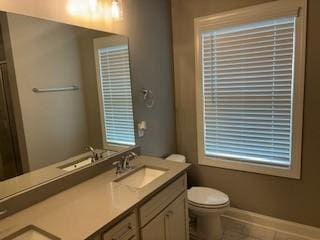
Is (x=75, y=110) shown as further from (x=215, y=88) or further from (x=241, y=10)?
(x=241, y=10)

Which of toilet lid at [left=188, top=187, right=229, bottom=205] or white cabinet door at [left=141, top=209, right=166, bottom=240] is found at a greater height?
white cabinet door at [left=141, top=209, right=166, bottom=240]

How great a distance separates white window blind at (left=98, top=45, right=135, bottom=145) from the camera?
1970 mm

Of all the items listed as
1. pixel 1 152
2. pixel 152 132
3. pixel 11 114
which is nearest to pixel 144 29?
pixel 152 132

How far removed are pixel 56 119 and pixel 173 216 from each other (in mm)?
1130

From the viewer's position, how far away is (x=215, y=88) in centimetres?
260

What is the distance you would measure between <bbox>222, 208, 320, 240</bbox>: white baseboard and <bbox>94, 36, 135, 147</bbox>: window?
1.45 m

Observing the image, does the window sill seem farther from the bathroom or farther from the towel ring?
the towel ring

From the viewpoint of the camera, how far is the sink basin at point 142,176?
1843 millimetres

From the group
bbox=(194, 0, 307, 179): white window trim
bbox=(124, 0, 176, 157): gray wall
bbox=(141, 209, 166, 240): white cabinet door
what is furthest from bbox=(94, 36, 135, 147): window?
bbox=(194, 0, 307, 179): white window trim

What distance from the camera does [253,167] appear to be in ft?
8.15

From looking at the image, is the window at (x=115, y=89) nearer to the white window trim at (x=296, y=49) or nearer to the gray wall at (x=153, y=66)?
the gray wall at (x=153, y=66)

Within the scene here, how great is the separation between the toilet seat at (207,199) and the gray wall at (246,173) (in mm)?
420

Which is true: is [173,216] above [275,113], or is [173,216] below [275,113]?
below

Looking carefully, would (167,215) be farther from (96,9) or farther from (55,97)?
(96,9)
